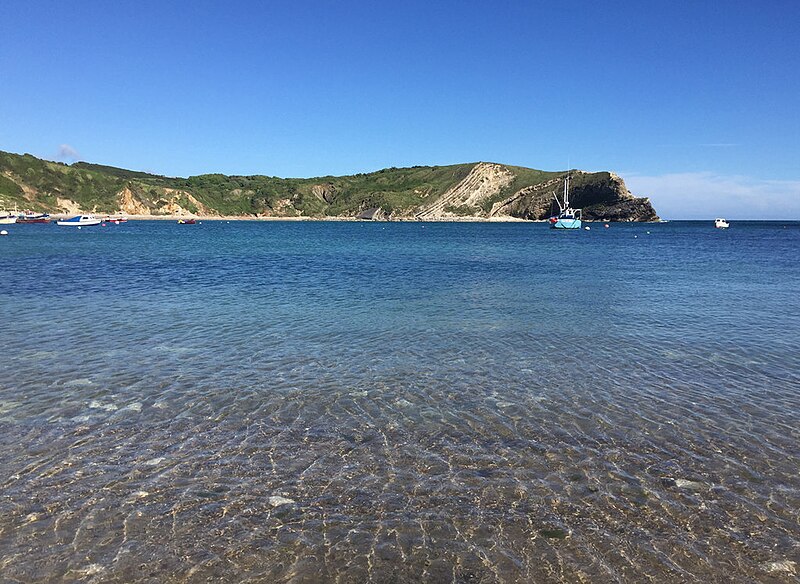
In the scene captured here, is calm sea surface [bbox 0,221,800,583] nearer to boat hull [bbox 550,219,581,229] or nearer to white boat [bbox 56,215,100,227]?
boat hull [bbox 550,219,581,229]

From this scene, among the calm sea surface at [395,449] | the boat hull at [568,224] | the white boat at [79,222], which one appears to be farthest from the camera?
the boat hull at [568,224]

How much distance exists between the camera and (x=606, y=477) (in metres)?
9.53

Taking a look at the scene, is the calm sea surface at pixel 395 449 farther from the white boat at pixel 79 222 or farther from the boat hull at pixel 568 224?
the white boat at pixel 79 222

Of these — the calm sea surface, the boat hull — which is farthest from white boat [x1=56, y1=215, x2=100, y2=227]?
the calm sea surface

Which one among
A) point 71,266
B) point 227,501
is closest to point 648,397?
point 227,501

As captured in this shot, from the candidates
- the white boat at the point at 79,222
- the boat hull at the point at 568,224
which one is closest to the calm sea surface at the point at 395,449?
the boat hull at the point at 568,224

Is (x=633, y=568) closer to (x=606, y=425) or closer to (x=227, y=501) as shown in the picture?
(x=606, y=425)

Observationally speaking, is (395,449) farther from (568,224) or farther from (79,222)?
(79,222)

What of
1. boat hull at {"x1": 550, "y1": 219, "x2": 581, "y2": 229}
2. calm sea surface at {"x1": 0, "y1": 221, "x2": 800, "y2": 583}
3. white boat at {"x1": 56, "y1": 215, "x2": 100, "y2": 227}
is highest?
→ calm sea surface at {"x1": 0, "y1": 221, "x2": 800, "y2": 583}

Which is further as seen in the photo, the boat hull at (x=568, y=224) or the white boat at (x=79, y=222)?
the boat hull at (x=568, y=224)

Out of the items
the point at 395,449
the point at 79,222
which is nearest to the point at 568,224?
the point at 79,222

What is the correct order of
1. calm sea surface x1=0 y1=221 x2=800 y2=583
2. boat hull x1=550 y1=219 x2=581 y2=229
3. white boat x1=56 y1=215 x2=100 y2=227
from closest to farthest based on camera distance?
1. calm sea surface x1=0 y1=221 x2=800 y2=583
2. white boat x1=56 y1=215 x2=100 y2=227
3. boat hull x1=550 y1=219 x2=581 y2=229

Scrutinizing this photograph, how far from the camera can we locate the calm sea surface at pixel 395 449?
7273mm

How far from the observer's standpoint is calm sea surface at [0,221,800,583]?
7273 millimetres
